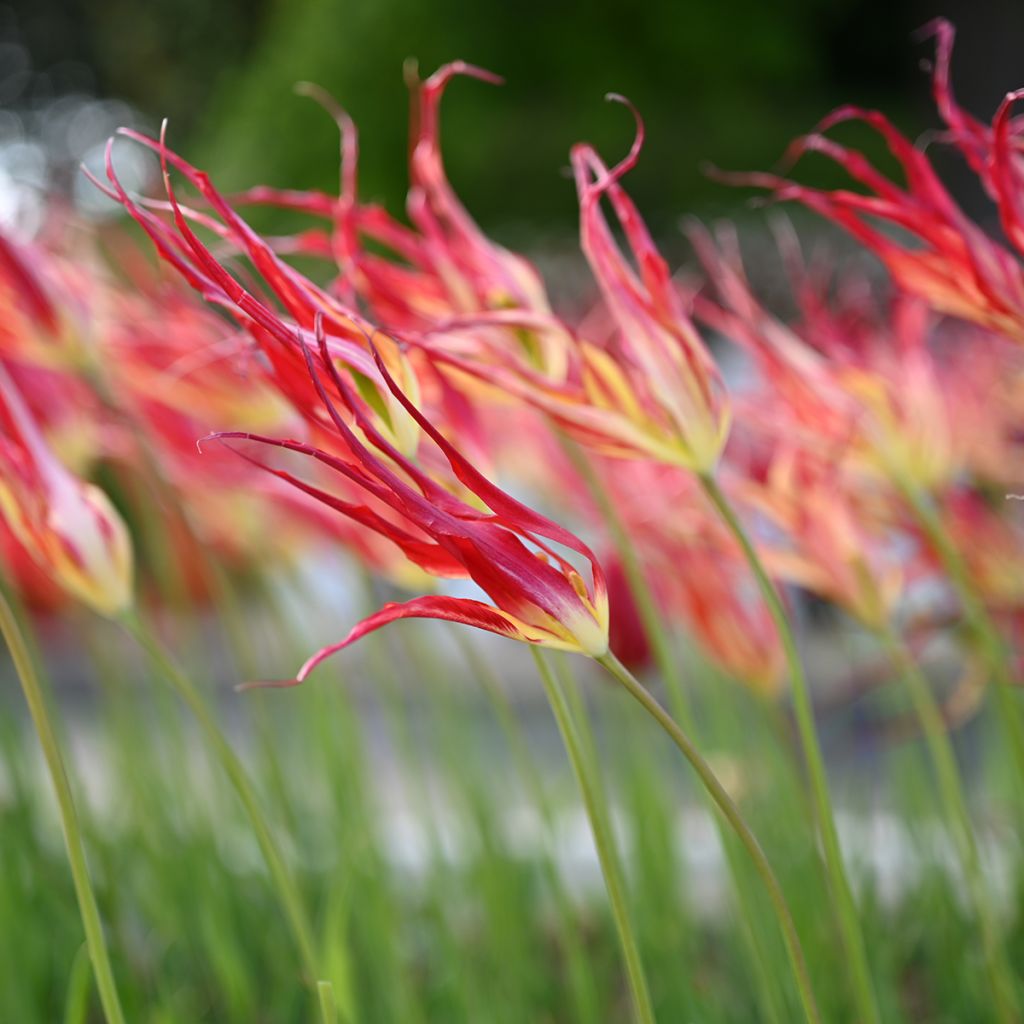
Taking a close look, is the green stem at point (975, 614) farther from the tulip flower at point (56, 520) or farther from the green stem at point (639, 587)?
the tulip flower at point (56, 520)

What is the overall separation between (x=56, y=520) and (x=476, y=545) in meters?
0.17

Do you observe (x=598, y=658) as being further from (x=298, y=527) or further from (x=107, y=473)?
(x=107, y=473)

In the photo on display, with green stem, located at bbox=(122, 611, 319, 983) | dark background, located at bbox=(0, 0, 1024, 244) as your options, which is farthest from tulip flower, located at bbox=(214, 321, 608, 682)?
dark background, located at bbox=(0, 0, 1024, 244)

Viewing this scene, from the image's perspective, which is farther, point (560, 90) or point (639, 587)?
point (560, 90)

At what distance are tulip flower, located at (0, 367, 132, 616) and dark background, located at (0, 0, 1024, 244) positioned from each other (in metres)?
3.00

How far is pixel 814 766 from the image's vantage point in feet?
1.22

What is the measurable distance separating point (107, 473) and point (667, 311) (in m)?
3.55

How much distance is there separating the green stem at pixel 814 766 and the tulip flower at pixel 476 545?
0.27 feet

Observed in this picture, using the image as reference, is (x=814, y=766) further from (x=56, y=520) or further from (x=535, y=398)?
(x=56, y=520)

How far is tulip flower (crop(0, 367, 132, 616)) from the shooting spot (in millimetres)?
388

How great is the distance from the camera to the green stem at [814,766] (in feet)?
1.16

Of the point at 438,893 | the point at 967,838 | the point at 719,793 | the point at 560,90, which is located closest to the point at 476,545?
the point at 719,793

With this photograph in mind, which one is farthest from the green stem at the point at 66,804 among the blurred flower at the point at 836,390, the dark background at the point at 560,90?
the dark background at the point at 560,90

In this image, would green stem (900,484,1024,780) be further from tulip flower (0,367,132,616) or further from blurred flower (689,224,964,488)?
tulip flower (0,367,132,616)
